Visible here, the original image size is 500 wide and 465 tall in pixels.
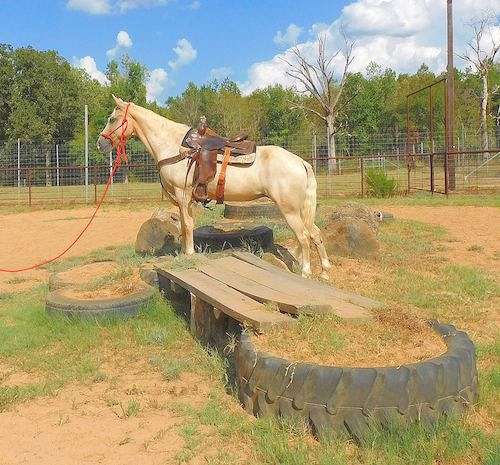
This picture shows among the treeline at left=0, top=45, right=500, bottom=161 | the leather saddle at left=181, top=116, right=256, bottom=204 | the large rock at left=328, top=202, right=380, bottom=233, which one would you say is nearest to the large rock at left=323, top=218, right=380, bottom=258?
the large rock at left=328, top=202, right=380, bottom=233

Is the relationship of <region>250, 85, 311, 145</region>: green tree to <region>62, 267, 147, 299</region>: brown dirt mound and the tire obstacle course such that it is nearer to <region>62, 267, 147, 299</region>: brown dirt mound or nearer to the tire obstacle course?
<region>62, 267, 147, 299</region>: brown dirt mound

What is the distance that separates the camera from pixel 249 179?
6.29m

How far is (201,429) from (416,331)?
4.83 feet

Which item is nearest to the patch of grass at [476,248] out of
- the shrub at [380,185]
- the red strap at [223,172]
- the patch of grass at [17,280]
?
the red strap at [223,172]

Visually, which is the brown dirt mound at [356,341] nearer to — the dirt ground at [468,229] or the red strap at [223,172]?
the red strap at [223,172]

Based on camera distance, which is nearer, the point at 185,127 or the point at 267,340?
the point at 267,340

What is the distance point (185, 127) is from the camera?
6891mm

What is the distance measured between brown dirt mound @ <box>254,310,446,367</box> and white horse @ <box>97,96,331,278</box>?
2517 mm

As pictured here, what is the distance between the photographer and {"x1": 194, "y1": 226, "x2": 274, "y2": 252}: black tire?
6.89 metres

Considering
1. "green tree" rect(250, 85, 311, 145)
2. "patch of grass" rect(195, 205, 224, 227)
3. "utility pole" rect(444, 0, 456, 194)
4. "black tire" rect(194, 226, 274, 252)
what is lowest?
"black tire" rect(194, 226, 274, 252)

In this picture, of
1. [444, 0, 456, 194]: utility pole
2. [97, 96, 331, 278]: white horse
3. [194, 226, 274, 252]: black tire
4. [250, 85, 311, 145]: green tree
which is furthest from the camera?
[250, 85, 311, 145]: green tree

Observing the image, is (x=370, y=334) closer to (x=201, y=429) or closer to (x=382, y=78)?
(x=201, y=429)

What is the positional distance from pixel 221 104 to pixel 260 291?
154 ft

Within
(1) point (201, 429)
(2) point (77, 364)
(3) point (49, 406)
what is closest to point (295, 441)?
(1) point (201, 429)
